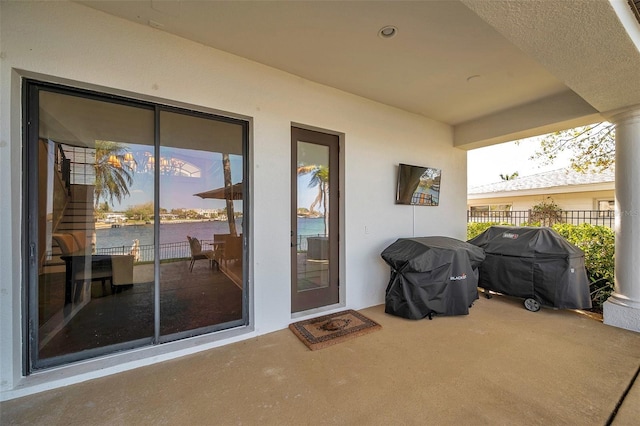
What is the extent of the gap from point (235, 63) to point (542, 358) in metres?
4.43

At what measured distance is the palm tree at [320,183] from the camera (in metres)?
3.60

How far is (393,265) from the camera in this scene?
3535 mm

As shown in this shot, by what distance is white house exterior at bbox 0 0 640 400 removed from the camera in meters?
1.98

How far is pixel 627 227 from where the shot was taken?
3.25 meters

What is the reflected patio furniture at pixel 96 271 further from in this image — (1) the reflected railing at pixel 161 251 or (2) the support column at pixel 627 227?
(2) the support column at pixel 627 227

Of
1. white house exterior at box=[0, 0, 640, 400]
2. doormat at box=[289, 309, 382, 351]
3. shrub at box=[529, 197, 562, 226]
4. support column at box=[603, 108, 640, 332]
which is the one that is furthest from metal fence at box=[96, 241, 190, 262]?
shrub at box=[529, 197, 562, 226]

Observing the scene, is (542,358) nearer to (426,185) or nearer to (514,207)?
(426,185)

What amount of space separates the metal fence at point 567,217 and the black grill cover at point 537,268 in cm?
533

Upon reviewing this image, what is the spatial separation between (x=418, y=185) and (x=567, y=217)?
8.39m

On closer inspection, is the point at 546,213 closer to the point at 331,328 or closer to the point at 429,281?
the point at 429,281

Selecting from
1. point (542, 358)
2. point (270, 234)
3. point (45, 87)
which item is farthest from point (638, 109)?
point (45, 87)

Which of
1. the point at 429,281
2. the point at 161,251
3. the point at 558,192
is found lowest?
the point at 429,281

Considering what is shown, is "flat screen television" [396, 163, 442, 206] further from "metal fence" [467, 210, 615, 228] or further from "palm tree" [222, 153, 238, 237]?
"metal fence" [467, 210, 615, 228]

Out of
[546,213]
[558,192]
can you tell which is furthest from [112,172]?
[558,192]
